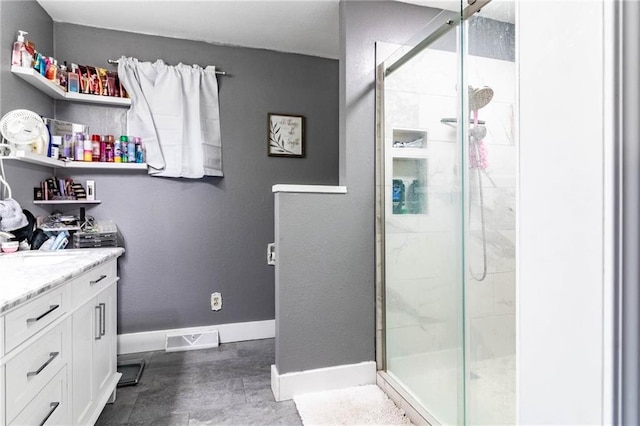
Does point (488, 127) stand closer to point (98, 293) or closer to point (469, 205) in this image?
point (469, 205)

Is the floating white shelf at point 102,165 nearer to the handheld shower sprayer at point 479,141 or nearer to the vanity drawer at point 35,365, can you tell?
the vanity drawer at point 35,365

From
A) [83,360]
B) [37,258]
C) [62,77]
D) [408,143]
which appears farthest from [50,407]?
[62,77]

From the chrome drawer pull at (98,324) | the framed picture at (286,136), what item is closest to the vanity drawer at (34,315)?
the chrome drawer pull at (98,324)

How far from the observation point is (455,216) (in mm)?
1551

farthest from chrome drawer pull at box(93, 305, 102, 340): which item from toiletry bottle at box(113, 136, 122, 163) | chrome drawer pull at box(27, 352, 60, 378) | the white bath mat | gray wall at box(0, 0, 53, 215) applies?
toiletry bottle at box(113, 136, 122, 163)

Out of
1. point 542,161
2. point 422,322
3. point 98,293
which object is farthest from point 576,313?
point 98,293

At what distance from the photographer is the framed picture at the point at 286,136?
2871mm

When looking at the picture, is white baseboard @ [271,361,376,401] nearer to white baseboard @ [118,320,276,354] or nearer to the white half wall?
white baseboard @ [118,320,276,354]

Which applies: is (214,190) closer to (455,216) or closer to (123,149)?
(123,149)

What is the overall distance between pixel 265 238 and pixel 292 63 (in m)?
1.51

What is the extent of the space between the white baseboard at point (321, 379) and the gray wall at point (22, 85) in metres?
1.85

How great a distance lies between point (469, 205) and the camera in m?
1.48

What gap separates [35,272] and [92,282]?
0.33m

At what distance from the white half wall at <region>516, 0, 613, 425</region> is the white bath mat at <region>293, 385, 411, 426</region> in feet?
4.51
